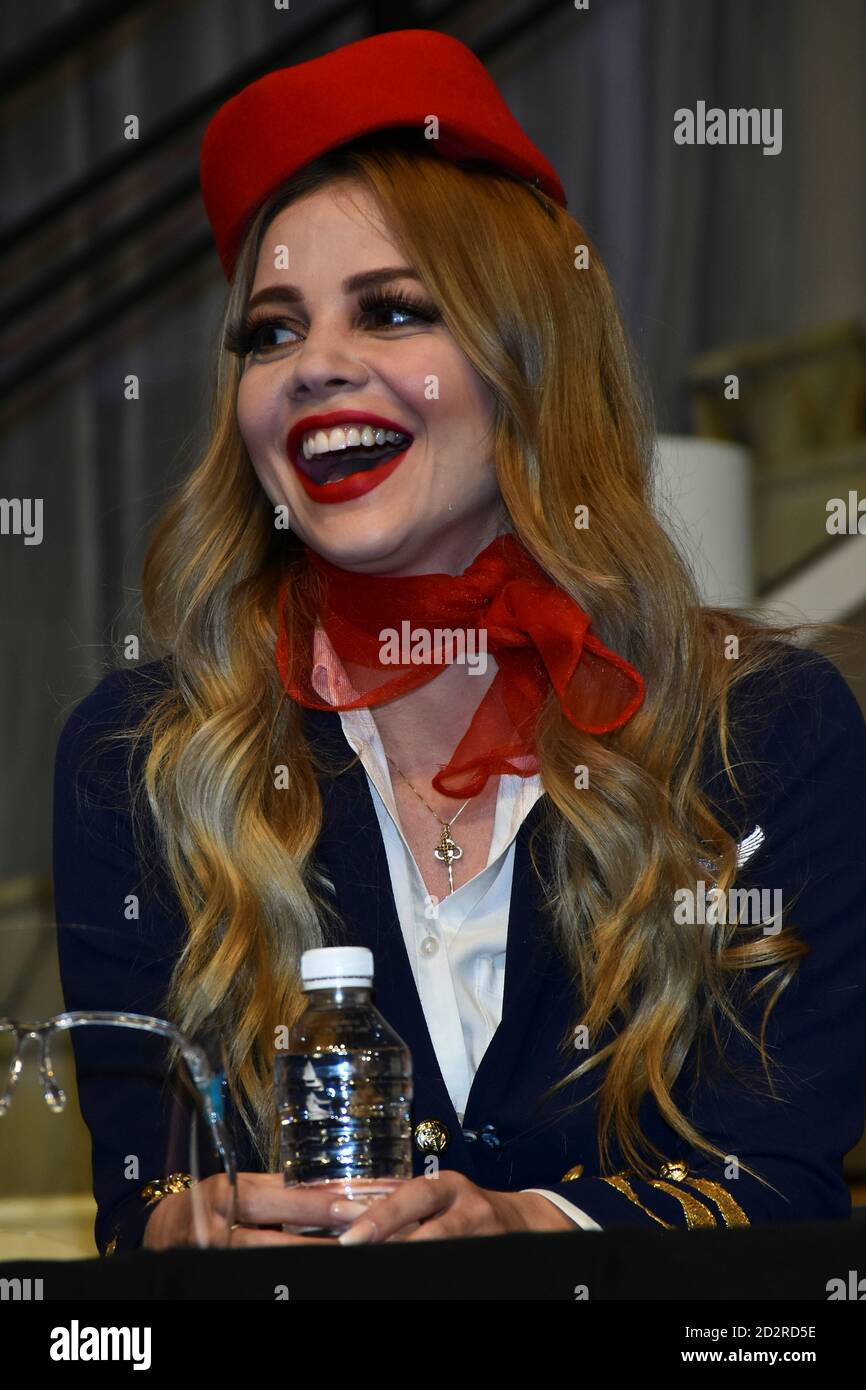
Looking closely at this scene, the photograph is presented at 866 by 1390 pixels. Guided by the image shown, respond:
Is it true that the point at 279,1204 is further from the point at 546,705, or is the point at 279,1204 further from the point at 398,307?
the point at 398,307

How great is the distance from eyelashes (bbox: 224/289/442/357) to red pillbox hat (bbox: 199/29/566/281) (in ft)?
0.33

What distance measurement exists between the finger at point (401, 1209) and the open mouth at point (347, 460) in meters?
0.68

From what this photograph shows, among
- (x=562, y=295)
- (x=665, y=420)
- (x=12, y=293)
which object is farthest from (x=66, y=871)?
(x=665, y=420)

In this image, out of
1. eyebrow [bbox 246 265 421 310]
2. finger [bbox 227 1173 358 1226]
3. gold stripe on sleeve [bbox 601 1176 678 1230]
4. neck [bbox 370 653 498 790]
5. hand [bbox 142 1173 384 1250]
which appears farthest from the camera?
neck [bbox 370 653 498 790]

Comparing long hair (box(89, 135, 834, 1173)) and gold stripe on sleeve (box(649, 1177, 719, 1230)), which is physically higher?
long hair (box(89, 135, 834, 1173))

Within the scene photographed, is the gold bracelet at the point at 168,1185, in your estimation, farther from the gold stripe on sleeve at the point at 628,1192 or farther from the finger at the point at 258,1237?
the gold stripe on sleeve at the point at 628,1192

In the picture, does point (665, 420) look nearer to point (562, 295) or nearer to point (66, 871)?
point (562, 295)

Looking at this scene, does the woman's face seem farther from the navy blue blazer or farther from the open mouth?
the navy blue blazer

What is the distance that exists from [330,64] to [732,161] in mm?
2163

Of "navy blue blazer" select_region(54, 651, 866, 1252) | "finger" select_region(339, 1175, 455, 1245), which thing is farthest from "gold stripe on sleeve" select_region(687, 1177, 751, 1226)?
"finger" select_region(339, 1175, 455, 1245)

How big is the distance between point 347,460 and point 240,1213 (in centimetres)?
72

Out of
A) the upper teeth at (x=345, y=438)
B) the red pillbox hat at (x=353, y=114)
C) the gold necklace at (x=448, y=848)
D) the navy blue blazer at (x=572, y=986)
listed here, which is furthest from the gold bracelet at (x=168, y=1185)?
the red pillbox hat at (x=353, y=114)

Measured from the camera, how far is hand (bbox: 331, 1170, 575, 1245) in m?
0.94
